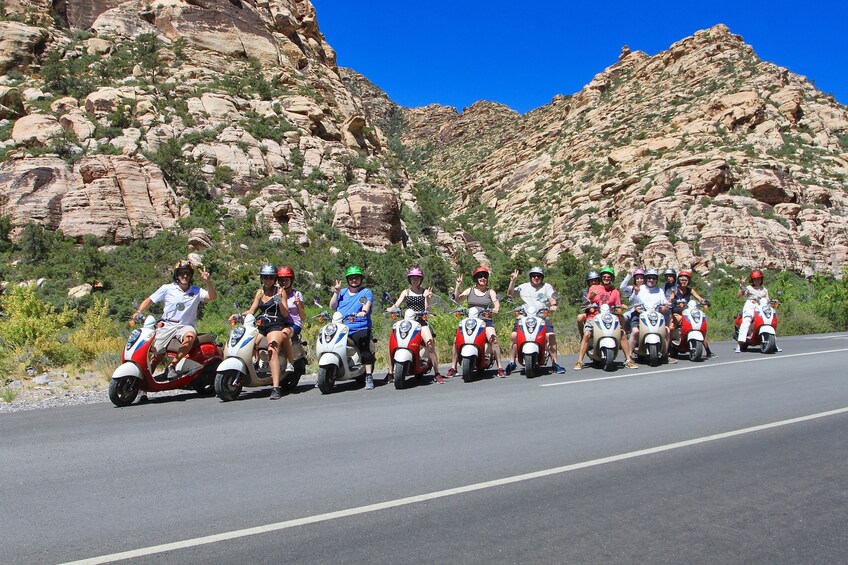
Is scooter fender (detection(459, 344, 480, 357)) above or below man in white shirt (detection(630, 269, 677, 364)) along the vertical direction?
below

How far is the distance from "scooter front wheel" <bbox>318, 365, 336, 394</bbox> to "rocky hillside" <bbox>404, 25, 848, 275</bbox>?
36.5m

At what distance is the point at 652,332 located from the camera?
475 inches

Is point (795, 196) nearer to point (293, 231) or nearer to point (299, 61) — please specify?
point (293, 231)

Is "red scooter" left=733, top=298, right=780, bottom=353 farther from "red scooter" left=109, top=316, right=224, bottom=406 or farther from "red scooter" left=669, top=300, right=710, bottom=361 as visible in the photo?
"red scooter" left=109, top=316, right=224, bottom=406

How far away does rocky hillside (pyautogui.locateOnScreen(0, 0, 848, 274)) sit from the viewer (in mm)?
35281

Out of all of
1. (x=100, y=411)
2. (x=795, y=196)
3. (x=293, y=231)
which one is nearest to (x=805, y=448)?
(x=100, y=411)

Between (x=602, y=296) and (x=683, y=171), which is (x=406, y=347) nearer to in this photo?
(x=602, y=296)

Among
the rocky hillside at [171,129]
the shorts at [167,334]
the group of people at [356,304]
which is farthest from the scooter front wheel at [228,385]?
the rocky hillside at [171,129]

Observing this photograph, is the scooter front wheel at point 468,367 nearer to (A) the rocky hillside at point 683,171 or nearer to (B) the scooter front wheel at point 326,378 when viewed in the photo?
(B) the scooter front wheel at point 326,378

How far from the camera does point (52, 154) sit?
111 feet

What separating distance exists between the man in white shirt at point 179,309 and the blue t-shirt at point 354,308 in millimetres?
2067

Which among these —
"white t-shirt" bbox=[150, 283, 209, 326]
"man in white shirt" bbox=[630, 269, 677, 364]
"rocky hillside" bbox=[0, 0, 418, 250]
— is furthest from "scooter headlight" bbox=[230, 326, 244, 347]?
"rocky hillside" bbox=[0, 0, 418, 250]

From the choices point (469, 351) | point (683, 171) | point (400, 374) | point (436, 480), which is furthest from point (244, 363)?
point (683, 171)

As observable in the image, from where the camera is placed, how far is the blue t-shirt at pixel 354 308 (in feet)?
32.6
